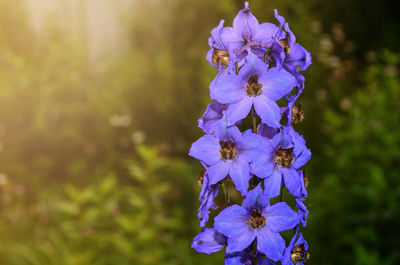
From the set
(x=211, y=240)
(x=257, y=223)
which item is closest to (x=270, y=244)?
(x=257, y=223)

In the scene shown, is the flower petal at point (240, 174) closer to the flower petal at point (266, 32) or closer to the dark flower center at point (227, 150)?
the dark flower center at point (227, 150)

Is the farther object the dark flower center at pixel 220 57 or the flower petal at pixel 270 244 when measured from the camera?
the dark flower center at pixel 220 57

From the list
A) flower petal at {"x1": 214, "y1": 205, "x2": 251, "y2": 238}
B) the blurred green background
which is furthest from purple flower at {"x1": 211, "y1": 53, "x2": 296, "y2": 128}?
the blurred green background

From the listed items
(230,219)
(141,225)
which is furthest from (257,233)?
(141,225)

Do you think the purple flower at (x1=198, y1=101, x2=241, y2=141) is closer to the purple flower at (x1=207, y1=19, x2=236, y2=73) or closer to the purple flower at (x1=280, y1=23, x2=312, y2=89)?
the purple flower at (x1=207, y1=19, x2=236, y2=73)

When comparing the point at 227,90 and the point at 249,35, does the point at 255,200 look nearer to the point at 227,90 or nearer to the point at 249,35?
the point at 227,90

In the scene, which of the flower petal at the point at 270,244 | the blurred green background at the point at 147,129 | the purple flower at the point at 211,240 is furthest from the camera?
the blurred green background at the point at 147,129

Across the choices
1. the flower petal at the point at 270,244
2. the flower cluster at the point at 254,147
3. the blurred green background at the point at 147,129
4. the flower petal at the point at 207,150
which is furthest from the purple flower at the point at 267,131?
the blurred green background at the point at 147,129
